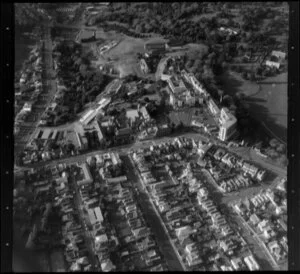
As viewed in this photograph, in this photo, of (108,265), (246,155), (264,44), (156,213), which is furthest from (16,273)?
(264,44)

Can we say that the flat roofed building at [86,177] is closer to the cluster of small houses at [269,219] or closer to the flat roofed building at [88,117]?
the flat roofed building at [88,117]

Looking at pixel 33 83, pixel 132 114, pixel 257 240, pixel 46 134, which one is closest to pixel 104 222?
pixel 46 134

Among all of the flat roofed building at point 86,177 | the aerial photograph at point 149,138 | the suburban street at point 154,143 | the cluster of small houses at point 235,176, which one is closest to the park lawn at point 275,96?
the aerial photograph at point 149,138

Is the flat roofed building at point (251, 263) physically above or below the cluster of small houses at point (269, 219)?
below

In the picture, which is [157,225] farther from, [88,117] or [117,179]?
[88,117]

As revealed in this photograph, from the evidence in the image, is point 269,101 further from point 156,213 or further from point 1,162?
point 1,162

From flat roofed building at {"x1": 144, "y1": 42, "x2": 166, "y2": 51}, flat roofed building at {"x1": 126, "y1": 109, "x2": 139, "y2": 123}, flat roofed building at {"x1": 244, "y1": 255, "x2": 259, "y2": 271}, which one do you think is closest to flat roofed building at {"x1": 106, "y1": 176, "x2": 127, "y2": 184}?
flat roofed building at {"x1": 126, "y1": 109, "x2": 139, "y2": 123}

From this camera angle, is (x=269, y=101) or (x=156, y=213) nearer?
(x=156, y=213)
